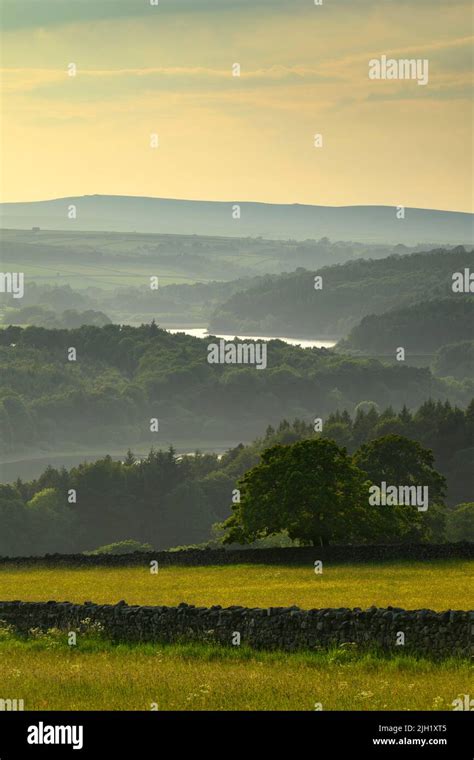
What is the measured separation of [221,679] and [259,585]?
2517 centimetres

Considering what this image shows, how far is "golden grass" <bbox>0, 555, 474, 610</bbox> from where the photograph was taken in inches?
1912

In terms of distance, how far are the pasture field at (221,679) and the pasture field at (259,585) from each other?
919 centimetres

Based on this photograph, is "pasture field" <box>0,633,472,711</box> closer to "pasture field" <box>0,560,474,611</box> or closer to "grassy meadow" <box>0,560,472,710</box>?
"grassy meadow" <box>0,560,472,710</box>

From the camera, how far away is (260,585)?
57625mm

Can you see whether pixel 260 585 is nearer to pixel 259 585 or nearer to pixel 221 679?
pixel 259 585
